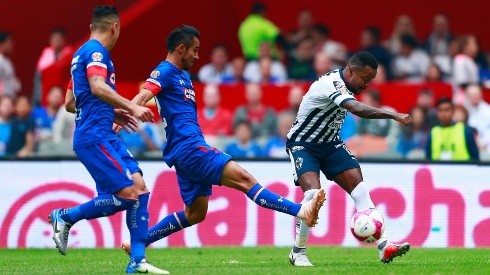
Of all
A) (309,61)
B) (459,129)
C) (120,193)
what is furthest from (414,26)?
(120,193)

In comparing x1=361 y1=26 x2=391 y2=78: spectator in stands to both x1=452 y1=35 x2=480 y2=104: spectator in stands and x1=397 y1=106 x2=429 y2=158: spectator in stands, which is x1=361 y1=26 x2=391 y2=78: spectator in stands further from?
x1=397 y1=106 x2=429 y2=158: spectator in stands

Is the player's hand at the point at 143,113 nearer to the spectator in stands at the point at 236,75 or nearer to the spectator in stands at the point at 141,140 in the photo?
the spectator in stands at the point at 141,140

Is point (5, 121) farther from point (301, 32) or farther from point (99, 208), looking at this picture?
point (99, 208)

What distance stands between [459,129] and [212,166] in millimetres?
6467

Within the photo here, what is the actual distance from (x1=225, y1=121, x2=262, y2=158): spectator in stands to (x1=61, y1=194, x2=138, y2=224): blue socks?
7508 millimetres

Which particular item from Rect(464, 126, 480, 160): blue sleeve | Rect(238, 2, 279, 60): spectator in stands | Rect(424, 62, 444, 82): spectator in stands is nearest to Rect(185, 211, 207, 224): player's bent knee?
Rect(464, 126, 480, 160): blue sleeve

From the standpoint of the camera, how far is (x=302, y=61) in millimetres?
21641

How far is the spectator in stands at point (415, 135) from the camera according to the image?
19.0 m

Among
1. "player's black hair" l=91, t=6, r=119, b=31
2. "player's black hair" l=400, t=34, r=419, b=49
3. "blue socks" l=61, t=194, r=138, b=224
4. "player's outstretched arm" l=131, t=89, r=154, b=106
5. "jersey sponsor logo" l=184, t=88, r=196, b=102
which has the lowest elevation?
"blue socks" l=61, t=194, r=138, b=224

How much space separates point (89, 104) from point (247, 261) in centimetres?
298

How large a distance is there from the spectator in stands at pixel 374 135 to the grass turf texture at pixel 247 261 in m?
3.28

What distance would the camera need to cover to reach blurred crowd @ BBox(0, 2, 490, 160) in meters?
19.0

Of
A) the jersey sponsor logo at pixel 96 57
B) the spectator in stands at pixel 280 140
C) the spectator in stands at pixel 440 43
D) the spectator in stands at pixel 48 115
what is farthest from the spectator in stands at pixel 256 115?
the jersey sponsor logo at pixel 96 57

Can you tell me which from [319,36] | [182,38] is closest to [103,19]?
[182,38]
